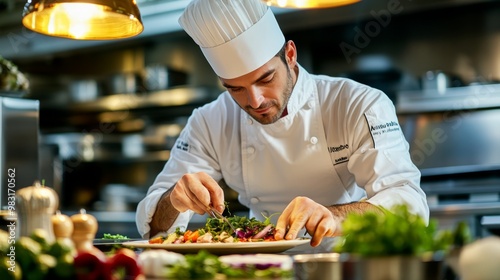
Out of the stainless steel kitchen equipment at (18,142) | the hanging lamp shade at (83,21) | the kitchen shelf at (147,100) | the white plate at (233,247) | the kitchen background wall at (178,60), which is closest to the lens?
the white plate at (233,247)

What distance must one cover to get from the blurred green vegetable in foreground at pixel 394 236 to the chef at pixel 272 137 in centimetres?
94

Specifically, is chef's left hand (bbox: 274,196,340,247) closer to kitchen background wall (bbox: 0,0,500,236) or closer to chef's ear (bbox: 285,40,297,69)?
chef's ear (bbox: 285,40,297,69)

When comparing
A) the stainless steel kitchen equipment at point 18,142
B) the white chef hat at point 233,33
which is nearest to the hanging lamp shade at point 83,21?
→ the white chef hat at point 233,33

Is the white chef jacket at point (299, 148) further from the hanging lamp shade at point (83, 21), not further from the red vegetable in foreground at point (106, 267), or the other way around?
the red vegetable in foreground at point (106, 267)

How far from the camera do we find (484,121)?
524 cm

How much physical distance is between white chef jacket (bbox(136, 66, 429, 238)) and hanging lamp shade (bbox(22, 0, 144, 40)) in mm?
606

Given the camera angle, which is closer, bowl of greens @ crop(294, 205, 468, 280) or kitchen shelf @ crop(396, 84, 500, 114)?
bowl of greens @ crop(294, 205, 468, 280)

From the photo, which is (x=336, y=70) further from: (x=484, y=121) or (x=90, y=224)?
(x=90, y=224)

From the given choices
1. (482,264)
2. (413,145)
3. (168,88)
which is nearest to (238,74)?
(482,264)

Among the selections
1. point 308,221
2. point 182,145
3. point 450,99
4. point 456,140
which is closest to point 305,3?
point 182,145

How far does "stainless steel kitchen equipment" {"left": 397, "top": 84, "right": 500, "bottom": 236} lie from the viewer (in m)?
4.89

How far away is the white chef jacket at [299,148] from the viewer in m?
2.50

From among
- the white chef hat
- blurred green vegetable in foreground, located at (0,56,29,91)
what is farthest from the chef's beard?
blurred green vegetable in foreground, located at (0,56,29,91)

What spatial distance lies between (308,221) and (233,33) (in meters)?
0.92
